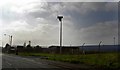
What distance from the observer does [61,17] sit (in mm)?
55688

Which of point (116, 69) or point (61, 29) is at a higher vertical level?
point (61, 29)

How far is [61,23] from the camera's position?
55.6 meters

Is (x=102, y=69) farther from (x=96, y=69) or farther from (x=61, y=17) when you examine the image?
(x=61, y=17)

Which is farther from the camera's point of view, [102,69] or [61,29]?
[61,29]

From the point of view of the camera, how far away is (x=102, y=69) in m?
24.2

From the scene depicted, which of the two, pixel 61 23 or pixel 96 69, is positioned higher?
pixel 61 23

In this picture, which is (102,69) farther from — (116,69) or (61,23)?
(61,23)

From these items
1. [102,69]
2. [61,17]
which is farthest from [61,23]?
[102,69]

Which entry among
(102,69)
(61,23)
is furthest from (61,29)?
(102,69)

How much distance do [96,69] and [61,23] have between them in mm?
32140

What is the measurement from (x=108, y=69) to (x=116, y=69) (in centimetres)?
72

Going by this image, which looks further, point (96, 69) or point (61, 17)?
point (61, 17)

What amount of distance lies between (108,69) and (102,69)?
0.56 metres

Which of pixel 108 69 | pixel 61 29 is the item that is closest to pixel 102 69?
pixel 108 69
